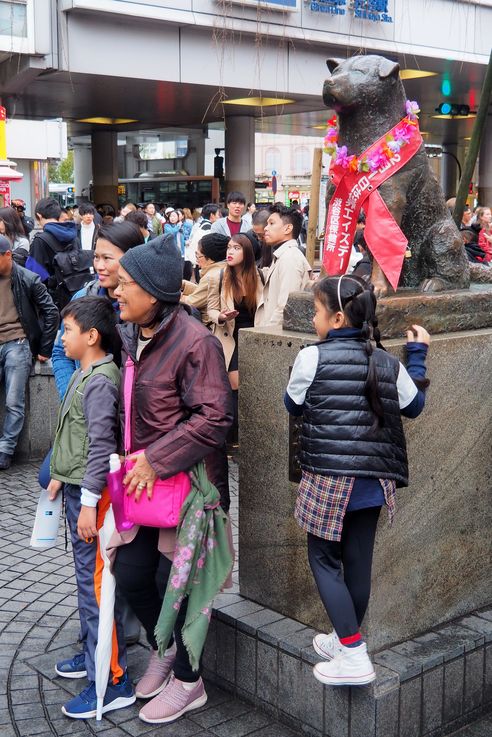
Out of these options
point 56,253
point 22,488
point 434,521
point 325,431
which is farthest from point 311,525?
point 56,253

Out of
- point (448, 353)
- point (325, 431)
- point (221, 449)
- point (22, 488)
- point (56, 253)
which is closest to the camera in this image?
point (325, 431)

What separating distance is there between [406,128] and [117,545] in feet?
7.42

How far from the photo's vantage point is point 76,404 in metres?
4.04

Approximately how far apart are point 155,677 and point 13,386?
440 centimetres

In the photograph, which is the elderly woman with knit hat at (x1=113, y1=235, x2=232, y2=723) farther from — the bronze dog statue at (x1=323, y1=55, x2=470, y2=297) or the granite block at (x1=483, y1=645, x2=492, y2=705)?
the granite block at (x1=483, y1=645, x2=492, y2=705)

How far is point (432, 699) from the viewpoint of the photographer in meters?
3.79

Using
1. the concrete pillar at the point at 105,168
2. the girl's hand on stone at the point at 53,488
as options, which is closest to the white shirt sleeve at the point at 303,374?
the girl's hand on stone at the point at 53,488

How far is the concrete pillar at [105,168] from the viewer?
30.9m

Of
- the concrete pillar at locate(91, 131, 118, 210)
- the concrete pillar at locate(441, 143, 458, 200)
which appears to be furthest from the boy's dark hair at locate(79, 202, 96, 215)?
the concrete pillar at locate(441, 143, 458, 200)

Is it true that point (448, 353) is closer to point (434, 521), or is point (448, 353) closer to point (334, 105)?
point (434, 521)

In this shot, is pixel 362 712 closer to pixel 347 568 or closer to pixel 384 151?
pixel 347 568

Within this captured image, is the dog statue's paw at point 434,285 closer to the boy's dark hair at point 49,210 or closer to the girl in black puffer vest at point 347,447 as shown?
the girl in black puffer vest at point 347,447

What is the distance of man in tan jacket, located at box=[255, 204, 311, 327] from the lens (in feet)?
23.0

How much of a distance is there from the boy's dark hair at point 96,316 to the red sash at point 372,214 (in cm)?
106
